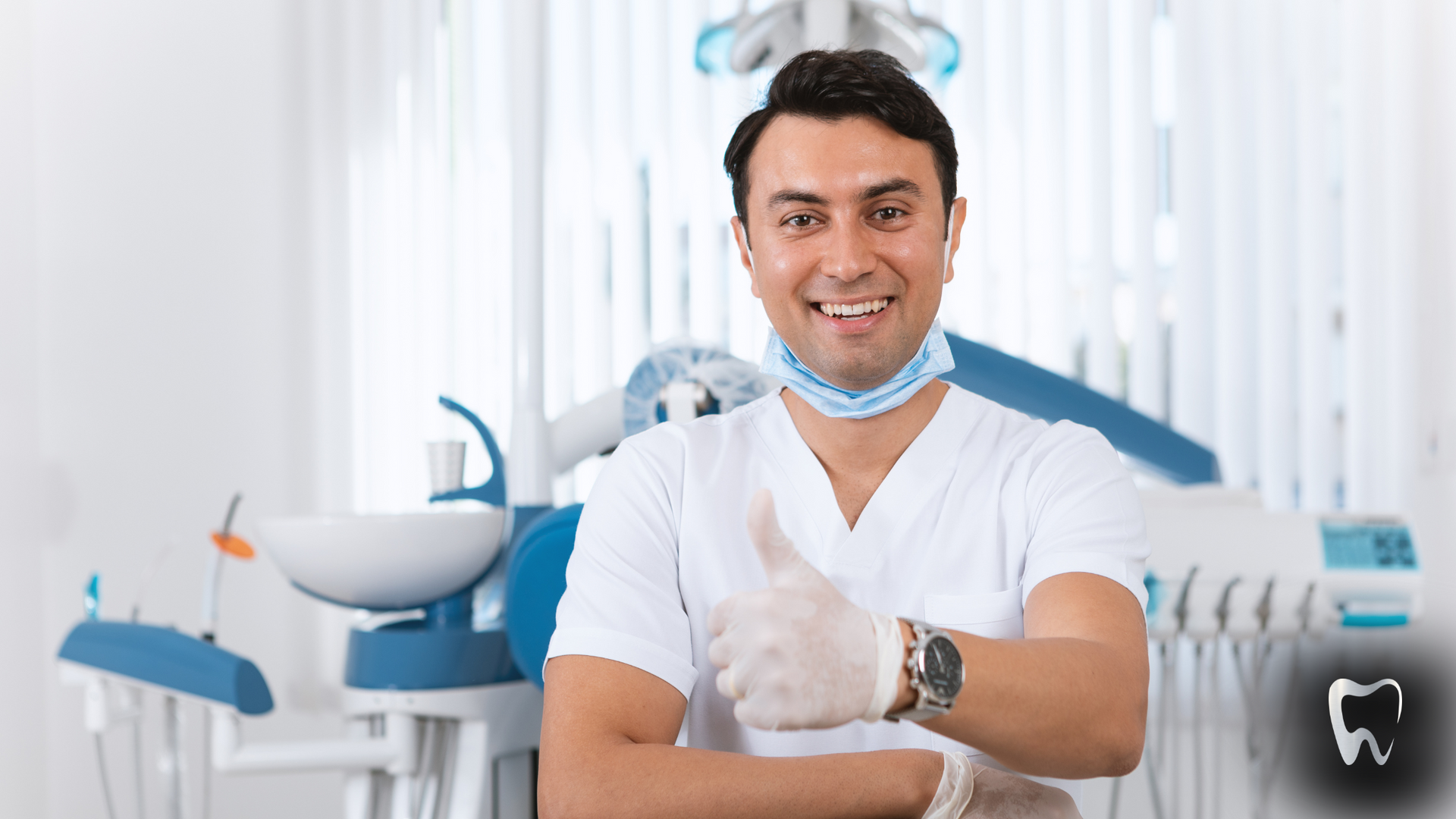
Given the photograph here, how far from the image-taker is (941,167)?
1.03 meters

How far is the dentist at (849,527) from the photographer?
83 centimetres

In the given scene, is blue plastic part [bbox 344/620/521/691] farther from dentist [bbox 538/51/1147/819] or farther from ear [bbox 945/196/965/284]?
ear [bbox 945/196/965/284]

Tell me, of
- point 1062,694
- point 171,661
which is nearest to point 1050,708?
point 1062,694

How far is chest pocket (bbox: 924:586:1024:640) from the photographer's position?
0.97 meters

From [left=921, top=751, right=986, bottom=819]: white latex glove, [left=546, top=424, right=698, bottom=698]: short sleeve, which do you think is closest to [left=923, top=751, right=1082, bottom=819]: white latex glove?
[left=921, top=751, right=986, bottom=819]: white latex glove

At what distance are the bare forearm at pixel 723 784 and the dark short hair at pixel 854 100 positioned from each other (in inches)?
22.6

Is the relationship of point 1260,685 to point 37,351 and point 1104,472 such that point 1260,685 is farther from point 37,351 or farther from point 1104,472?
point 37,351

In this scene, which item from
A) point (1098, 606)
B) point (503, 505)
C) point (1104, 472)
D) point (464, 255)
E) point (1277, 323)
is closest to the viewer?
point (1098, 606)

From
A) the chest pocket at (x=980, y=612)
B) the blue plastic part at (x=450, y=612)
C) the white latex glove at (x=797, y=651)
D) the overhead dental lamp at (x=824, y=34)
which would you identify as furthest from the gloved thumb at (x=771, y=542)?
the overhead dental lamp at (x=824, y=34)

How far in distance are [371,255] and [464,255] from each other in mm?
263

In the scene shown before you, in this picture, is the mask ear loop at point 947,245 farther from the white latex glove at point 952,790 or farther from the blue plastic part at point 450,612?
the blue plastic part at point 450,612

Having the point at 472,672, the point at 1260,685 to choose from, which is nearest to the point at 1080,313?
the point at 1260,685

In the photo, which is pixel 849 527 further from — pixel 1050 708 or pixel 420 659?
pixel 420 659

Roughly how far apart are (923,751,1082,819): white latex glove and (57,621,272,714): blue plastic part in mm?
1011
